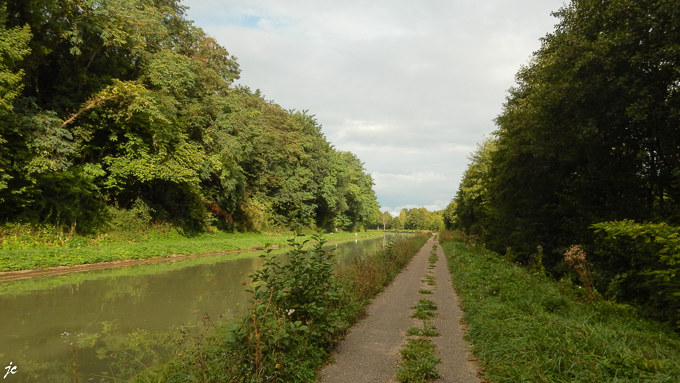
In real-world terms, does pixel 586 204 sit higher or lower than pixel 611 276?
higher

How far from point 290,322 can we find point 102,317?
579cm

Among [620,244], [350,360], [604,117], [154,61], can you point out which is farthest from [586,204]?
[154,61]

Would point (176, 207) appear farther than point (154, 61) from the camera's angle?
Yes

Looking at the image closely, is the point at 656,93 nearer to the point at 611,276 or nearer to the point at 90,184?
the point at 611,276

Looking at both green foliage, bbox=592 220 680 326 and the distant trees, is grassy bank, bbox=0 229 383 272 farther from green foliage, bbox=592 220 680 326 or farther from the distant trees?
the distant trees

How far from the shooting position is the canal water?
17.2ft

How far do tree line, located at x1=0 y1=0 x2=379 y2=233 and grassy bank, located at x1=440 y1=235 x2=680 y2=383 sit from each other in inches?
158

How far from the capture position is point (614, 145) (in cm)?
A: 1088

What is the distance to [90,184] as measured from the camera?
18844 millimetres

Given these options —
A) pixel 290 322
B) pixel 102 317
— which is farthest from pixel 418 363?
pixel 102 317

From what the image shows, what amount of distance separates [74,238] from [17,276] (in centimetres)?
594

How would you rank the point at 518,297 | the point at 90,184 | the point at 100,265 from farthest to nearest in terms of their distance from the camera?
the point at 90,184
the point at 100,265
the point at 518,297

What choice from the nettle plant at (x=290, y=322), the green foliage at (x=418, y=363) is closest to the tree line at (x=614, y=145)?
the green foliage at (x=418, y=363)

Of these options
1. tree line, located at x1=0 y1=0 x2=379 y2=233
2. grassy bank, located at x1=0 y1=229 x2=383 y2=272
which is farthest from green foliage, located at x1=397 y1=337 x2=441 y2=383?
grassy bank, located at x1=0 y1=229 x2=383 y2=272
